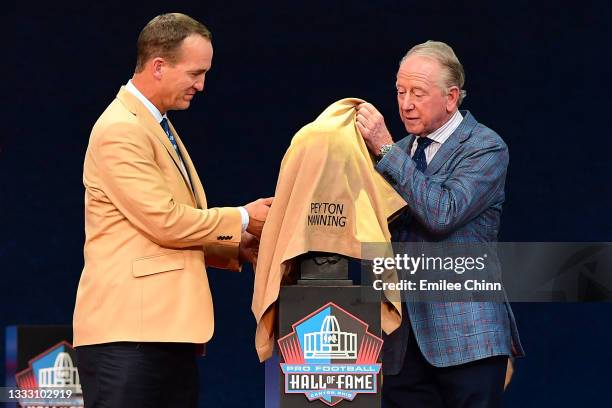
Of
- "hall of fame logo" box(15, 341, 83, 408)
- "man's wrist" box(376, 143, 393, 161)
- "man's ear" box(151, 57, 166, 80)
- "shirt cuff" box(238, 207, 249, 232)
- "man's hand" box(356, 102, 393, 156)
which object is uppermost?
"man's ear" box(151, 57, 166, 80)

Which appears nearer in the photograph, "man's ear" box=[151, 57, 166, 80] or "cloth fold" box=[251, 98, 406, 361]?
"cloth fold" box=[251, 98, 406, 361]

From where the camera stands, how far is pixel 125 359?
343 cm

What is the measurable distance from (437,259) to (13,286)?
2665mm

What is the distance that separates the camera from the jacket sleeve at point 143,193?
11.2ft

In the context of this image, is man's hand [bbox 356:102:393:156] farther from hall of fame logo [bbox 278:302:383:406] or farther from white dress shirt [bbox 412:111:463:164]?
hall of fame logo [bbox 278:302:383:406]

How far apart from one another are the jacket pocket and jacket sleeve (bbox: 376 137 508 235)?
1.89ft

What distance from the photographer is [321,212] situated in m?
3.35

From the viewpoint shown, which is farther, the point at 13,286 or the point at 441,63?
the point at 13,286

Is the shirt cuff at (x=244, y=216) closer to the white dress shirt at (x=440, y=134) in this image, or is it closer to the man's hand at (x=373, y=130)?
the man's hand at (x=373, y=130)

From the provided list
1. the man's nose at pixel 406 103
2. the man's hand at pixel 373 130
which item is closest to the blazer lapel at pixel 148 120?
the man's hand at pixel 373 130

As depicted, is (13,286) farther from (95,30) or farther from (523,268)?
(523,268)

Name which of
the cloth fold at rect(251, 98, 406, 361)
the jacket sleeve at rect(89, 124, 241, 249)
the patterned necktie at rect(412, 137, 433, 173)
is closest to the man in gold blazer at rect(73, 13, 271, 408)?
the jacket sleeve at rect(89, 124, 241, 249)

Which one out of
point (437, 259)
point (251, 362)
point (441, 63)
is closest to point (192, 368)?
point (437, 259)

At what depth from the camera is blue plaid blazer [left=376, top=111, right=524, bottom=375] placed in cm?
344
